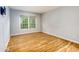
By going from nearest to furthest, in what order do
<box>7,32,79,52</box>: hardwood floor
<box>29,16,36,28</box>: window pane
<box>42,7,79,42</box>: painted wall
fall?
1. <box>7,32,79,52</box>: hardwood floor
2. <box>42,7,79,42</box>: painted wall
3. <box>29,16,36,28</box>: window pane

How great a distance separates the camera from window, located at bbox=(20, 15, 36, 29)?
6.66 metres

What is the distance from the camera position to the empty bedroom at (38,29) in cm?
287

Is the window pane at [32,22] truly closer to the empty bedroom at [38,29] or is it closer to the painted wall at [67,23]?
the empty bedroom at [38,29]

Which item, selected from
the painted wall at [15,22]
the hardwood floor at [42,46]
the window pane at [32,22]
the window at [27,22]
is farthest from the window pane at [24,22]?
the hardwood floor at [42,46]

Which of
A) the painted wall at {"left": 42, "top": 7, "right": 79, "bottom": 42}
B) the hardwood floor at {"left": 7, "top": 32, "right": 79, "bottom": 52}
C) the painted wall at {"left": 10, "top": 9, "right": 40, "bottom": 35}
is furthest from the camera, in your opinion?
the painted wall at {"left": 10, "top": 9, "right": 40, "bottom": 35}

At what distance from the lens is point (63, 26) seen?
460 centimetres

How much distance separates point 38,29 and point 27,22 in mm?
1412

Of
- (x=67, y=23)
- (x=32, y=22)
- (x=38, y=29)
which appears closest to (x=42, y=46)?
(x=67, y=23)

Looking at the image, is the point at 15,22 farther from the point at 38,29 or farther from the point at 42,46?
the point at 42,46

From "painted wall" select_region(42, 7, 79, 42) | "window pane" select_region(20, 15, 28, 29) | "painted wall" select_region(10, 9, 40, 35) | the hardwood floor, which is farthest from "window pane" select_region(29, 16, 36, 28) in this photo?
the hardwood floor

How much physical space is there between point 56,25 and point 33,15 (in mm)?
2747

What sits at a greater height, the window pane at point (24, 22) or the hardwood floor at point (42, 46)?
the window pane at point (24, 22)

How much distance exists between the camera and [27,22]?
6.93 meters

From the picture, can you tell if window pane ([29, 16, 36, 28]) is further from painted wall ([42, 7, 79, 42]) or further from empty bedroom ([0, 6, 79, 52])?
painted wall ([42, 7, 79, 42])
